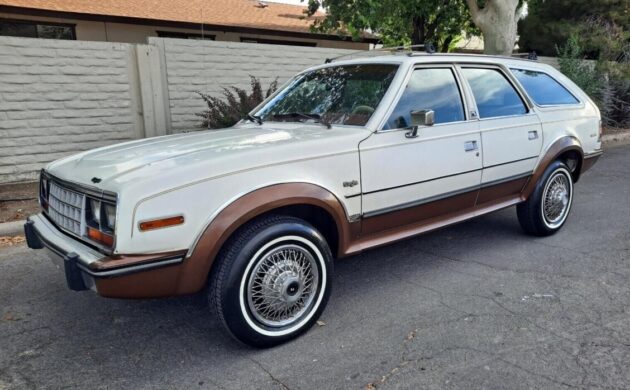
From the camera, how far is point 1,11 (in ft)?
36.5

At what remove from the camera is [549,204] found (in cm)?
487

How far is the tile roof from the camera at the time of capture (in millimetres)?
11898

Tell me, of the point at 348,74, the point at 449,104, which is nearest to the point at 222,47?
the point at 348,74

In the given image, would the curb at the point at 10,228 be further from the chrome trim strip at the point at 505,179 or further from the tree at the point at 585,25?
the tree at the point at 585,25

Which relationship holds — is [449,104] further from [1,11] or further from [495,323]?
[1,11]

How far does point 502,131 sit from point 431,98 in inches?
32.7

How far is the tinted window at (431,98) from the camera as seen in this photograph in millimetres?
3656

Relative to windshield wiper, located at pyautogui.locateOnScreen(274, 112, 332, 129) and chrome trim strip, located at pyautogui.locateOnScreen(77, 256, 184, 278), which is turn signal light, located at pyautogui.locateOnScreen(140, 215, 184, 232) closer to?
chrome trim strip, located at pyautogui.locateOnScreen(77, 256, 184, 278)

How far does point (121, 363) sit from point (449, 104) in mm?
3048

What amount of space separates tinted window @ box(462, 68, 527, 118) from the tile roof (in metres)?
10.6

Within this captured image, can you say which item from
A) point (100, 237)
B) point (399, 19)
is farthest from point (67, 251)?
point (399, 19)

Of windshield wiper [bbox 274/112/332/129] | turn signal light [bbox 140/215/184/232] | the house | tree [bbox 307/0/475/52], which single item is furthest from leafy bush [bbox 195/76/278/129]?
the house

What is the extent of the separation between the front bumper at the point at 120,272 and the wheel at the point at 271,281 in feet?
0.96

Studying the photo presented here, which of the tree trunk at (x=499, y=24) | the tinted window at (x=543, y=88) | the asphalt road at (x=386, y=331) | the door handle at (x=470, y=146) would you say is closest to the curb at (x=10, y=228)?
the asphalt road at (x=386, y=331)
